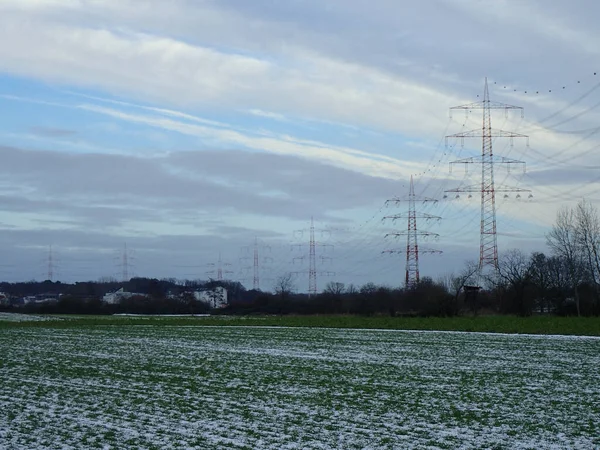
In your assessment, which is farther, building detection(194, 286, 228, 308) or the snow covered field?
building detection(194, 286, 228, 308)

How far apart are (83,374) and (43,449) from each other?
11.1m

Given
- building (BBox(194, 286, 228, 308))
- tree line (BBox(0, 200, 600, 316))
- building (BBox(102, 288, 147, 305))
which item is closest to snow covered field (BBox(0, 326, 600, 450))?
tree line (BBox(0, 200, 600, 316))

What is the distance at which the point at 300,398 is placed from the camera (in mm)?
17422

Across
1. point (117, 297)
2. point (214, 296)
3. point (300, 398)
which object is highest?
point (214, 296)

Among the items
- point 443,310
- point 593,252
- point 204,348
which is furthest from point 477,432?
point 593,252

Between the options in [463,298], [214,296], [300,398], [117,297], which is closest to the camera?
[300,398]

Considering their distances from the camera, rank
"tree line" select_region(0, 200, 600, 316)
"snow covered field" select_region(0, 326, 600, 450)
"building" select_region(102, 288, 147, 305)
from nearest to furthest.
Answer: "snow covered field" select_region(0, 326, 600, 450)
"tree line" select_region(0, 200, 600, 316)
"building" select_region(102, 288, 147, 305)

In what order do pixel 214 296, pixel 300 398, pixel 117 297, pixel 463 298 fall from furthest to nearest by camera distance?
1. pixel 117 297
2. pixel 214 296
3. pixel 463 298
4. pixel 300 398

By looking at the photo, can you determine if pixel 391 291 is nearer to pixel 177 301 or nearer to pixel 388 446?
pixel 177 301

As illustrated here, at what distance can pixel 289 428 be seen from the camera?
13.6m

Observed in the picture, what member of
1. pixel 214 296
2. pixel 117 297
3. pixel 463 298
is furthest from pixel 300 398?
pixel 117 297

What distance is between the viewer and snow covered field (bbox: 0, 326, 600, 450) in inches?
501

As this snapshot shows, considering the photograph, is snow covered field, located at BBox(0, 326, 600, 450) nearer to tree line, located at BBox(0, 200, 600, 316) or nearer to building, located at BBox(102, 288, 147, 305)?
tree line, located at BBox(0, 200, 600, 316)

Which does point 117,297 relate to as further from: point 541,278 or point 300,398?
point 300,398
